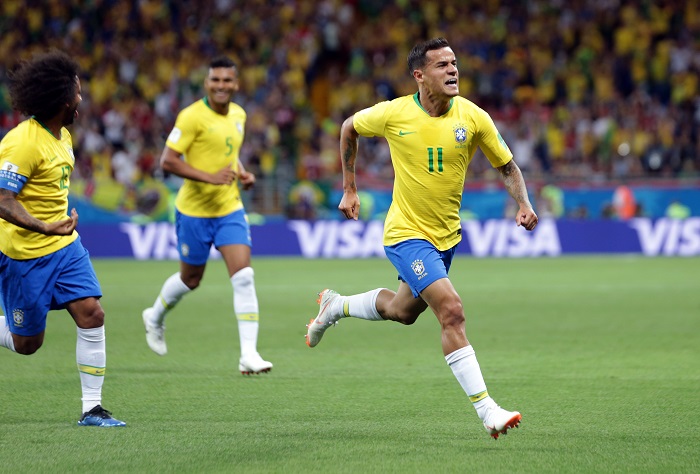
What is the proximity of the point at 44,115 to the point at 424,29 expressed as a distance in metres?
25.7

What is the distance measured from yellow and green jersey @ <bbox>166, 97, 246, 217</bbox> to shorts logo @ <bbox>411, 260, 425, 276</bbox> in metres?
3.37

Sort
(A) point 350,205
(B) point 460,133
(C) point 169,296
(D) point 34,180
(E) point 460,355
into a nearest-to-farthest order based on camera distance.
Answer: (E) point 460,355 < (D) point 34,180 < (B) point 460,133 < (A) point 350,205 < (C) point 169,296

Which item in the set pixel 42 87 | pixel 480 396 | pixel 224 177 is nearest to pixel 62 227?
pixel 42 87

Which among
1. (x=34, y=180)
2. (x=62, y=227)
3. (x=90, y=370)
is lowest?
(x=90, y=370)

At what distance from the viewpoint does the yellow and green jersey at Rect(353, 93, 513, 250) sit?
22.5 ft

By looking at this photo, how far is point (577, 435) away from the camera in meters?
6.39

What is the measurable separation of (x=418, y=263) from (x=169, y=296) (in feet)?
12.8

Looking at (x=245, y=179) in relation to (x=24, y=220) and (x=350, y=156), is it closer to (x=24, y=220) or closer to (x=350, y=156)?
(x=350, y=156)

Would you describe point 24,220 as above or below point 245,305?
above

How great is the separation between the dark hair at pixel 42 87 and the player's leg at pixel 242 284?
2921mm

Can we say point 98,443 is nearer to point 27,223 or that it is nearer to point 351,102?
point 27,223

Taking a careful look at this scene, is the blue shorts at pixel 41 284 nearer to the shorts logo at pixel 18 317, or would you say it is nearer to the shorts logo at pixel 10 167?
the shorts logo at pixel 18 317

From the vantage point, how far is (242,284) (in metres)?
9.36

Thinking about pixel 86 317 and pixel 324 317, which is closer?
pixel 86 317
